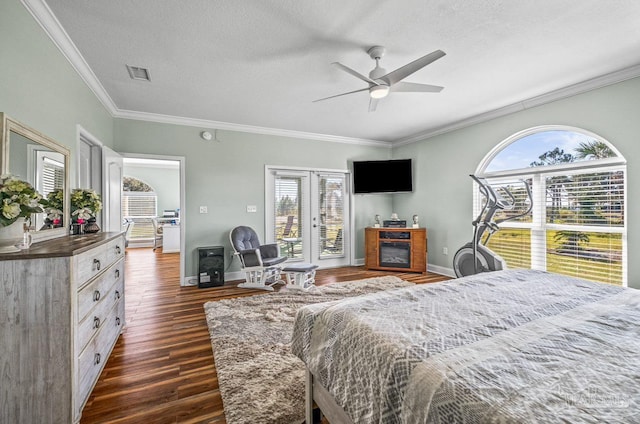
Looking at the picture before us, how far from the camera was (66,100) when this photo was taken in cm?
254

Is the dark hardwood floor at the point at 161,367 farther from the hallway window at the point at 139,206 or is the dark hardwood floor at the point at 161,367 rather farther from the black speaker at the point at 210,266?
the hallway window at the point at 139,206

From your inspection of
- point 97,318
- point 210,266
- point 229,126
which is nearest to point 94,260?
point 97,318

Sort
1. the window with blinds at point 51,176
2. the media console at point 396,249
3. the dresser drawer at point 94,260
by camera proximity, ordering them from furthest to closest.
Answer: the media console at point 396,249 < the window with blinds at point 51,176 < the dresser drawer at point 94,260

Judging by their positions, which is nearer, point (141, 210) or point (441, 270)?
point (441, 270)

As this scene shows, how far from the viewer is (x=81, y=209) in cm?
252

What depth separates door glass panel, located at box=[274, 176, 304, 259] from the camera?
5.29 metres

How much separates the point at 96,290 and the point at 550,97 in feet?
16.3

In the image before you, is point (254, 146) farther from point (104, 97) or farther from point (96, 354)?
point (96, 354)

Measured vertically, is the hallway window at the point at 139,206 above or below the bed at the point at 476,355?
above

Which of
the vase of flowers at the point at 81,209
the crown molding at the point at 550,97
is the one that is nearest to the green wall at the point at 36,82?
the vase of flowers at the point at 81,209

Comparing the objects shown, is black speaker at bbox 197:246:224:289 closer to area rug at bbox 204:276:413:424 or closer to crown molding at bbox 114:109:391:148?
area rug at bbox 204:276:413:424

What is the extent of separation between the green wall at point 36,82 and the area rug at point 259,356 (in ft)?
6.56

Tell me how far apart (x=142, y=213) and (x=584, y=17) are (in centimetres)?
1051

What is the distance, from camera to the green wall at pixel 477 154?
2949 millimetres
